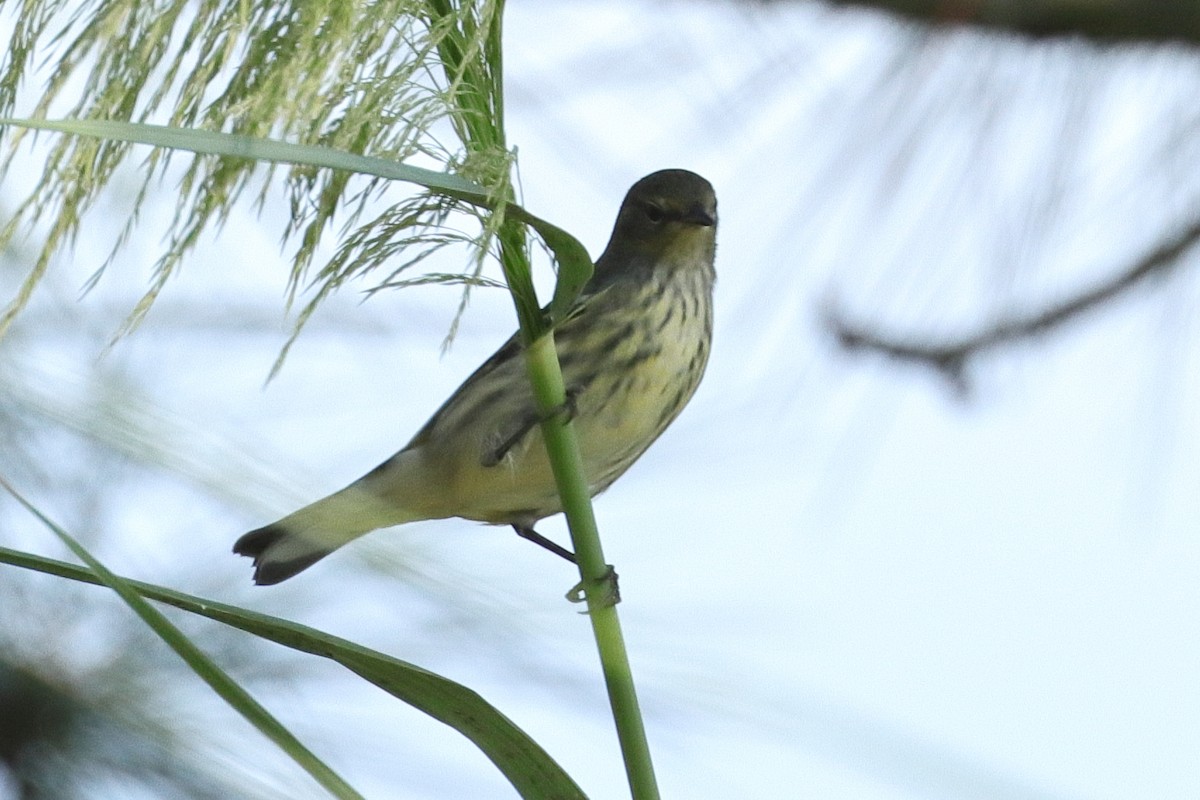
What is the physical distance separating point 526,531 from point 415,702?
5.86ft

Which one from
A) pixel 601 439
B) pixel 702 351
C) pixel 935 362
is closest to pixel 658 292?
pixel 702 351

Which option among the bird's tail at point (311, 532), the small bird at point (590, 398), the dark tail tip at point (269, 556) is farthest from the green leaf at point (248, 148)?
the small bird at point (590, 398)

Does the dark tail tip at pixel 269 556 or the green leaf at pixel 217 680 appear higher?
the dark tail tip at pixel 269 556

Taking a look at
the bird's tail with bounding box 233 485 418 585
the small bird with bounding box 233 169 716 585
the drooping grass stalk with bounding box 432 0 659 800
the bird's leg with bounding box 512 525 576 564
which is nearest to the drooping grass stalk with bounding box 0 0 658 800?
Result: the drooping grass stalk with bounding box 432 0 659 800

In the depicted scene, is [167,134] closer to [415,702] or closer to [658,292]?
[415,702]

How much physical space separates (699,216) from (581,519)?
1810 mm

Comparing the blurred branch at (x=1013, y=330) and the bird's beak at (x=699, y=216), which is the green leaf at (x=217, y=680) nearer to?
the blurred branch at (x=1013, y=330)

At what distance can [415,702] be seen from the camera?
102cm

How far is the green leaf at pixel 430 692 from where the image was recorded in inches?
38.4

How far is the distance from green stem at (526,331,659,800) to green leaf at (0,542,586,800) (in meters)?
0.07

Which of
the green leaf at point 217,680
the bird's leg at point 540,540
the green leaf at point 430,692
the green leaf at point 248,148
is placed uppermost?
the bird's leg at point 540,540

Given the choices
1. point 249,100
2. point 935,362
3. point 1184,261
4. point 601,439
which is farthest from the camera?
point 601,439

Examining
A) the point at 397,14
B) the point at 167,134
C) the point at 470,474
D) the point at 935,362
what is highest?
the point at 470,474

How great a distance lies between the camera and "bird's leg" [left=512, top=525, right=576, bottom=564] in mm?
2799
